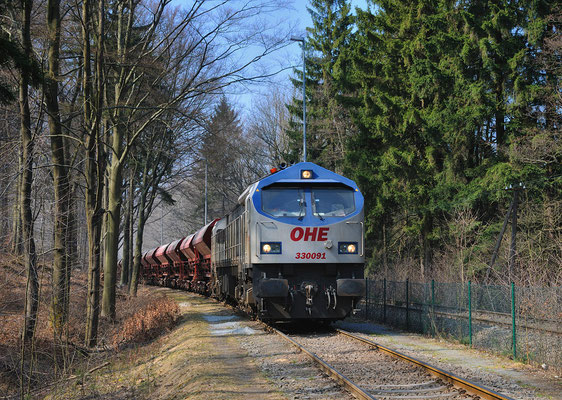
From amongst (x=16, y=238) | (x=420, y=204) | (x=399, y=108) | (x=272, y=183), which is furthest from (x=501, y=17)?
(x=16, y=238)

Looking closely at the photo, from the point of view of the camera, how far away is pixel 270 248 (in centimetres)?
1352

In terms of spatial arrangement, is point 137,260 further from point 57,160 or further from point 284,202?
point 284,202

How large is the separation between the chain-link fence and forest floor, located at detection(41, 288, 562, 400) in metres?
0.44

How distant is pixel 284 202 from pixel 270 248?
1.17m

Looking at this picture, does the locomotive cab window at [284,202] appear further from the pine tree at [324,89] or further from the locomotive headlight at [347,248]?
the pine tree at [324,89]

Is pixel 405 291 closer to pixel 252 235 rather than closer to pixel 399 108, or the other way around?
pixel 252 235

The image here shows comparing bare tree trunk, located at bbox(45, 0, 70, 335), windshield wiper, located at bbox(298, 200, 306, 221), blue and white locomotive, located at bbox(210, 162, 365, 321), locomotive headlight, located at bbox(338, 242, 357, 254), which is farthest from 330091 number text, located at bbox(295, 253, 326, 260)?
bare tree trunk, located at bbox(45, 0, 70, 335)

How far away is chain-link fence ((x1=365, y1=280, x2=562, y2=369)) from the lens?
10.7 meters

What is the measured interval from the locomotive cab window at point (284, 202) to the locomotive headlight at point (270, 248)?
2.24 feet

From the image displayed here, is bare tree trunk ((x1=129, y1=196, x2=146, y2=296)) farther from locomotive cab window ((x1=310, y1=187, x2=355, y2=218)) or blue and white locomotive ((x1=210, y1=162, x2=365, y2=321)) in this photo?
locomotive cab window ((x1=310, y1=187, x2=355, y2=218))

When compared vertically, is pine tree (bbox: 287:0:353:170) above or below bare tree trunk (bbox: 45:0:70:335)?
above

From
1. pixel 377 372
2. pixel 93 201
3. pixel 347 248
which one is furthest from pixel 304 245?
pixel 93 201

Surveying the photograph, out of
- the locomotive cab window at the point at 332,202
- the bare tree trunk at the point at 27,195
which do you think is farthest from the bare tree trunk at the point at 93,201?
the locomotive cab window at the point at 332,202

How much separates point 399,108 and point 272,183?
1668 cm
